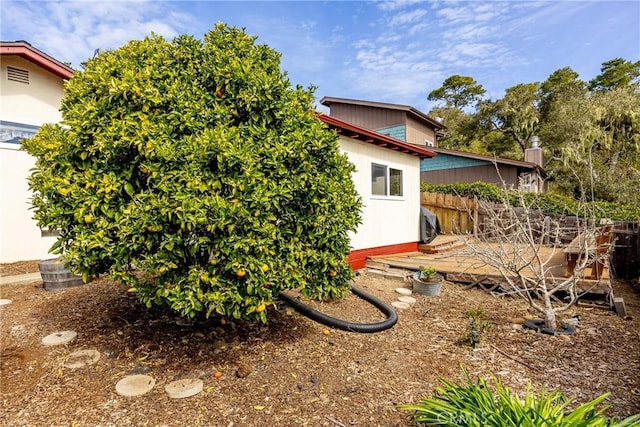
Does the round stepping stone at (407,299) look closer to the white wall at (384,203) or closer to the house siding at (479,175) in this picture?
the white wall at (384,203)

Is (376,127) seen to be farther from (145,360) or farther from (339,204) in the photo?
(145,360)

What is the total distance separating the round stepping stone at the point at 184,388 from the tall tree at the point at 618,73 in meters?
34.9

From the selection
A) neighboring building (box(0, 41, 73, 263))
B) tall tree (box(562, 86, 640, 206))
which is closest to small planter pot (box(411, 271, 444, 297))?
neighboring building (box(0, 41, 73, 263))

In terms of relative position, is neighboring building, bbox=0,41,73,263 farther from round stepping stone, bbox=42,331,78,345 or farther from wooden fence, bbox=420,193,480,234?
wooden fence, bbox=420,193,480,234

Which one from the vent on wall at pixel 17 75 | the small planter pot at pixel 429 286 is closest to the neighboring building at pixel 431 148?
the small planter pot at pixel 429 286

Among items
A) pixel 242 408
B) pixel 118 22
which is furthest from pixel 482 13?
pixel 242 408

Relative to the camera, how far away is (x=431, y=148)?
15.1 metres

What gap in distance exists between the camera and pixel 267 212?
2703mm

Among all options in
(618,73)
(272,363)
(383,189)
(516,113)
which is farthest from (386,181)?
(618,73)

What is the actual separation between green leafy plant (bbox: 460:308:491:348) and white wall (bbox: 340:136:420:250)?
258 centimetres

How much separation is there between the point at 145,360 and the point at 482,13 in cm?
976

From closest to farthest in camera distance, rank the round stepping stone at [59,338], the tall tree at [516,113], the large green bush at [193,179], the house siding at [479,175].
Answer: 1. the large green bush at [193,179]
2. the round stepping stone at [59,338]
3. the house siding at [479,175]
4. the tall tree at [516,113]

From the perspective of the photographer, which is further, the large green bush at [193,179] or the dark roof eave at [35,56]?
the dark roof eave at [35,56]

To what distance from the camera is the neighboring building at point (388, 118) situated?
578 inches
